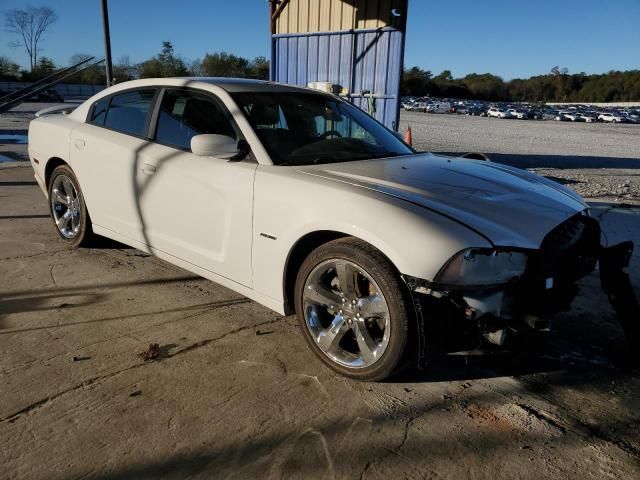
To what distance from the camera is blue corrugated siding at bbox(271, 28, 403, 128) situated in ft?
29.2

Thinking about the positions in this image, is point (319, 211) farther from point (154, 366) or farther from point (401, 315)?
point (154, 366)

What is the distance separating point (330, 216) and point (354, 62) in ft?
24.1

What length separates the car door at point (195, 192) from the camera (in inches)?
128

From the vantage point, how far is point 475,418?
257cm

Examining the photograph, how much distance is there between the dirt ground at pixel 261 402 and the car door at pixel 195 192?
464 mm

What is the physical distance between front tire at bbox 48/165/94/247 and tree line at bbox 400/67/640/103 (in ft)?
398

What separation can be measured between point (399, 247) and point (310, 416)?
93 centimetres

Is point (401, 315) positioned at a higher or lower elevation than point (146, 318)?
higher

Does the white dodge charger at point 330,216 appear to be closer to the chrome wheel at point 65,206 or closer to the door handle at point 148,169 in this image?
the door handle at point 148,169

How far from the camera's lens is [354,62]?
9.40 metres

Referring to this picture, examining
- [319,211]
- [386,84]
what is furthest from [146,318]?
[386,84]

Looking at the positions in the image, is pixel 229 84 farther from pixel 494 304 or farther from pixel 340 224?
pixel 494 304

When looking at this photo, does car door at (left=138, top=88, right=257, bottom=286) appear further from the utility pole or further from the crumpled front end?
the utility pole

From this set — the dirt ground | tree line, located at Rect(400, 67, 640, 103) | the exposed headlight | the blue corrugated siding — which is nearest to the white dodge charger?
the exposed headlight
